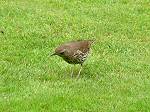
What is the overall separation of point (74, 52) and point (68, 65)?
136 centimetres

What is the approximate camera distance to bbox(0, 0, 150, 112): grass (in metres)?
11.8

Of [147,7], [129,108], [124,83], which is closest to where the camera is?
[129,108]

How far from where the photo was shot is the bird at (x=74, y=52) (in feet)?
42.9

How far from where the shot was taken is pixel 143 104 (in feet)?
38.5

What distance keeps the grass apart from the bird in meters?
0.45

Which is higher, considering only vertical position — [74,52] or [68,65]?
[74,52]

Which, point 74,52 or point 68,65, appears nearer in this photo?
point 74,52

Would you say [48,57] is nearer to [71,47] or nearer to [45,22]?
[71,47]

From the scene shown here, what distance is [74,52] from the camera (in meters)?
13.1

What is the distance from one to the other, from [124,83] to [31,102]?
259 centimetres

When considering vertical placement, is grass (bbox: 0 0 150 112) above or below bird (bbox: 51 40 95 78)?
below

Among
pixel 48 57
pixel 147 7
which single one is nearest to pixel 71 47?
pixel 48 57

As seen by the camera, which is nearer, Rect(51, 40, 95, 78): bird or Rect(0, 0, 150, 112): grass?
Rect(0, 0, 150, 112): grass

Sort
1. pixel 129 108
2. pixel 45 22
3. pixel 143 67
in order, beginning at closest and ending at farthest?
pixel 129 108
pixel 143 67
pixel 45 22
